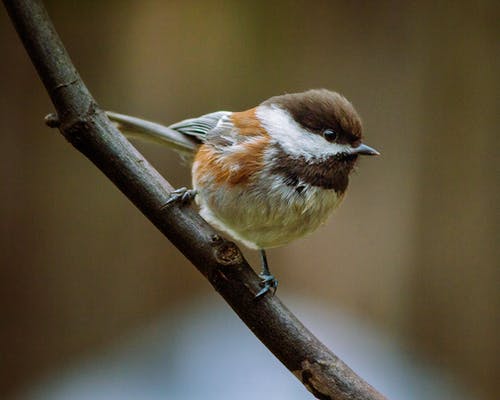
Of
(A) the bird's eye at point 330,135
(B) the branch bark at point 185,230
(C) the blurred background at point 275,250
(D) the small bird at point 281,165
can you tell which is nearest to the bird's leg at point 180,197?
(B) the branch bark at point 185,230

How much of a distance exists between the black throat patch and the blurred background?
1249mm

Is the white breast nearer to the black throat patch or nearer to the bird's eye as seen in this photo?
the black throat patch

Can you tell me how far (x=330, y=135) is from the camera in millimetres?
1366

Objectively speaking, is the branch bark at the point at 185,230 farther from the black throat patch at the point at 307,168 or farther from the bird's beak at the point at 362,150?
the bird's beak at the point at 362,150

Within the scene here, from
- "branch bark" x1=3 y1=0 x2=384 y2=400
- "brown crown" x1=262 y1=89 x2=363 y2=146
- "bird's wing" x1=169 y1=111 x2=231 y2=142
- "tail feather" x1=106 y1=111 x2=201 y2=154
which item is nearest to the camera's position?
"branch bark" x1=3 y1=0 x2=384 y2=400

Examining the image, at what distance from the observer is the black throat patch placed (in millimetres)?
1385

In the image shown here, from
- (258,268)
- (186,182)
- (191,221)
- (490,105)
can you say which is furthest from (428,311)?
(191,221)

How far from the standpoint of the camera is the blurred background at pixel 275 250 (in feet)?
8.71

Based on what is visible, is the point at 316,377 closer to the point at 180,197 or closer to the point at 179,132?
the point at 180,197

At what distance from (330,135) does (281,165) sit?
0.13 m

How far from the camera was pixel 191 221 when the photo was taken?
3.86 feet

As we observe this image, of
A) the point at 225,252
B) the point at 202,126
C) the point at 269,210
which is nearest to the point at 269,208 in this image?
the point at 269,210

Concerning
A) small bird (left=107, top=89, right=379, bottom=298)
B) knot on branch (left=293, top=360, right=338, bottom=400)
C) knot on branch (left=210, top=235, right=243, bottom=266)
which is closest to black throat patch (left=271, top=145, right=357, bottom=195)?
small bird (left=107, top=89, right=379, bottom=298)

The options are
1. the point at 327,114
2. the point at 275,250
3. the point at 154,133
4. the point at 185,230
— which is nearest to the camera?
the point at 185,230
